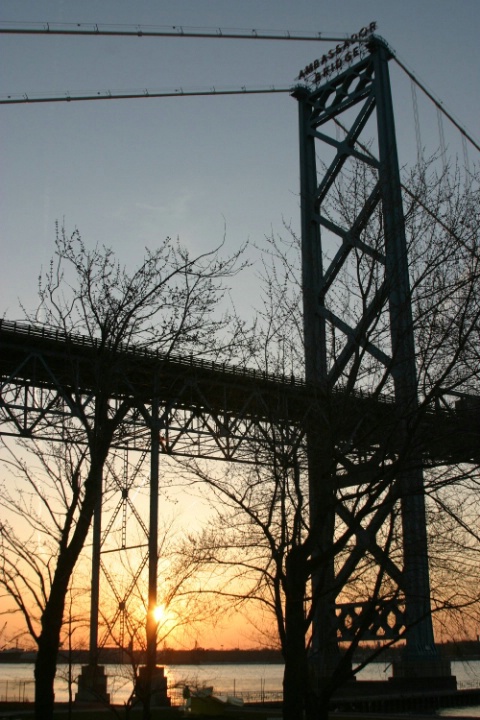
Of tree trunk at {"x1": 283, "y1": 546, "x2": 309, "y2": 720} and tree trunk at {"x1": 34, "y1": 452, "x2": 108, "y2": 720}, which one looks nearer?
tree trunk at {"x1": 283, "y1": 546, "x2": 309, "y2": 720}

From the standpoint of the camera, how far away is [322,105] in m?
45.1

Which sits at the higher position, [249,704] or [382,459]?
[382,459]

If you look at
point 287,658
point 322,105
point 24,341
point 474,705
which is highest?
→ point 322,105

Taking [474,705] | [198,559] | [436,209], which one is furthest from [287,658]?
[474,705]

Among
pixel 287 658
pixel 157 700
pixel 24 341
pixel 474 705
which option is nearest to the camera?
pixel 287 658

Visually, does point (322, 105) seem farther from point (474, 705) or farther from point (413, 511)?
point (413, 511)

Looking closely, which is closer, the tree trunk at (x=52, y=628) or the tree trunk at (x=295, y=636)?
the tree trunk at (x=295, y=636)

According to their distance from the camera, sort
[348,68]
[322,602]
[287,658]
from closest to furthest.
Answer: [287,658] → [322,602] → [348,68]

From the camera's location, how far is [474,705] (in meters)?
37.6

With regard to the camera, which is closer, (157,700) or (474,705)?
(157,700)

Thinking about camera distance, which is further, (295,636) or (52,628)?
(52,628)

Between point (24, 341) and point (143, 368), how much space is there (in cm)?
1883

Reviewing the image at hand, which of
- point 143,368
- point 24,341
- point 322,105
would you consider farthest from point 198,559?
point 322,105

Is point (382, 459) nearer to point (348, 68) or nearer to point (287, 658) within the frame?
point (287, 658)
